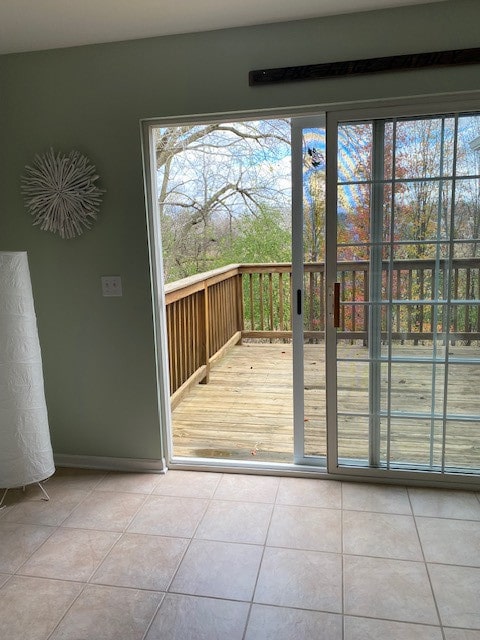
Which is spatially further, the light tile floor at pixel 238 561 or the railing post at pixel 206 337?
the railing post at pixel 206 337

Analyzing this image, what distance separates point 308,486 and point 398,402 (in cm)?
68

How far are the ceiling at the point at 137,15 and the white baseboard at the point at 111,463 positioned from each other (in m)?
2.34

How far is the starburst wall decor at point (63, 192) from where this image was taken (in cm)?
267

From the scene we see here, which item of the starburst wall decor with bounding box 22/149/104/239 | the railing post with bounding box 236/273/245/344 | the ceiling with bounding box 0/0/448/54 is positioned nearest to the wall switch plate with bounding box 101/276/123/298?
the starburst wall decor with bounding box 22/149/104/239

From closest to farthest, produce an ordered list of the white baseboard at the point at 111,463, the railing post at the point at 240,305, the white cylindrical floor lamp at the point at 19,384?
the white cylindrical floor lamp at the point at 19,384
the white baseboard at the point at 111,463
the railing post at the point at 240,305

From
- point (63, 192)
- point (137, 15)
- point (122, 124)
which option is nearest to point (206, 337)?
point (63, 192)

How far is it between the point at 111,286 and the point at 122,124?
89cm

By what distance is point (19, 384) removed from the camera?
2.49 meters

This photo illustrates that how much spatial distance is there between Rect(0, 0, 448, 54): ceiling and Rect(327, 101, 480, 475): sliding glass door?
493 mm

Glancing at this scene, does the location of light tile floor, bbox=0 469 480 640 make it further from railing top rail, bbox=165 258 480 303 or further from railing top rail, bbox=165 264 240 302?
railing top rail, bbox=165 264 240 302

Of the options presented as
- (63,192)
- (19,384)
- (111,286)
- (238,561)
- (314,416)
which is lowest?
(238,561)

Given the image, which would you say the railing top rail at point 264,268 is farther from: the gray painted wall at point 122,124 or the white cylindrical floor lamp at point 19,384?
the white cylindrical floor lamp at point 19,384

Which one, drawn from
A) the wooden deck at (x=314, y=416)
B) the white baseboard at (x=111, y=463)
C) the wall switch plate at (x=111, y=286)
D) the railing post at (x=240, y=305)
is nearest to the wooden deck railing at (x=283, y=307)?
the railing post at (x=240, y=305)

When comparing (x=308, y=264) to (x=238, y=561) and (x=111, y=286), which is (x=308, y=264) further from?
(x=238, y=561)
